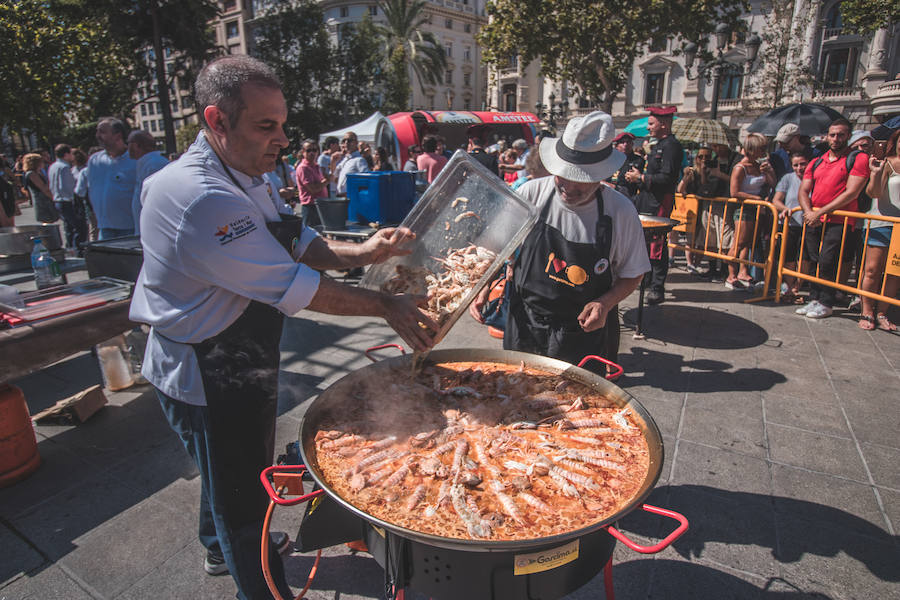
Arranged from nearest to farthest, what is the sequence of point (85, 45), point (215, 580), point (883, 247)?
1. point (215, 580)
2. point (883, 247)
3. point (85, 45)

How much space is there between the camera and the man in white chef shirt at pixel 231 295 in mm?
1643

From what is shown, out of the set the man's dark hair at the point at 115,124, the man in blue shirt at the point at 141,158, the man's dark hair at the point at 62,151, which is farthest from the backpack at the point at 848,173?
the man's dark hair at the point at 62,151

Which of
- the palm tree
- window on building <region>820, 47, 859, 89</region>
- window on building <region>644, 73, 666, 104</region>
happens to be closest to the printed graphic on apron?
window on building <region>820, 47, 859, 89</region>

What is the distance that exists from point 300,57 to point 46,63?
21.6 metres

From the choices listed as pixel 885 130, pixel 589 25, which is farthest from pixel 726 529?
pixel 589 25

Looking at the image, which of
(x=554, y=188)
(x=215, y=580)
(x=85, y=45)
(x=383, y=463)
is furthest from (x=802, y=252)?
(x=85, y=45)

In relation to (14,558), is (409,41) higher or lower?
higher

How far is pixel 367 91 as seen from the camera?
44.1m

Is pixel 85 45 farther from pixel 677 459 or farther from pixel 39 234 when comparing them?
pixel 677 459

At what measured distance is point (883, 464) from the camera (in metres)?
3.30

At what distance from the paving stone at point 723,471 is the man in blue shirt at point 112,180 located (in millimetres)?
6145

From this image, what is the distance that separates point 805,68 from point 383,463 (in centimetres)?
4048

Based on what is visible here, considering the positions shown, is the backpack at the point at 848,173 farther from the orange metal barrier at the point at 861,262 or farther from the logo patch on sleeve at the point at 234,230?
the logo patch on sleeve at the point at 234,230

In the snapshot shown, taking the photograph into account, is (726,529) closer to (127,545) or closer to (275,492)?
(275,492)
